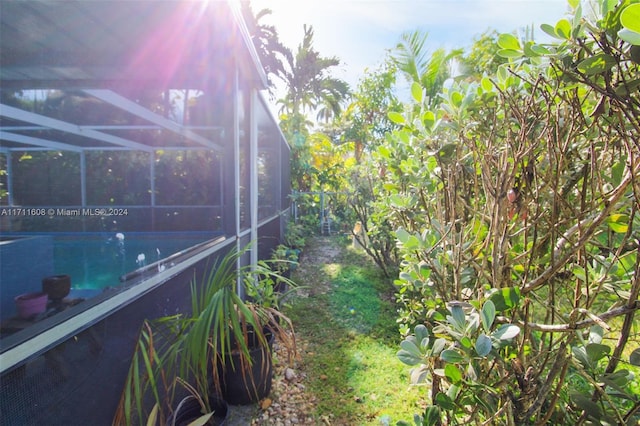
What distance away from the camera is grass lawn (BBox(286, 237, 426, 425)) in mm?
2211

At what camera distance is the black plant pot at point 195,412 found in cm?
174

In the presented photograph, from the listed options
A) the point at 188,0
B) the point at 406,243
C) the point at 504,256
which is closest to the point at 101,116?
the point at 188,0

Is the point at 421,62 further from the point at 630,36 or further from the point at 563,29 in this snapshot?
the point at 630,36

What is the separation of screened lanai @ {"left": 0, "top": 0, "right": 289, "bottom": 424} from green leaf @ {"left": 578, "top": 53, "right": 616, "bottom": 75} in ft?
6.47

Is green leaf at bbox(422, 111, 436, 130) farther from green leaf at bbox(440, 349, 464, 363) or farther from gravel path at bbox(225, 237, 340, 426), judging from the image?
gravel path at bbox(225, 237, 340, 426)

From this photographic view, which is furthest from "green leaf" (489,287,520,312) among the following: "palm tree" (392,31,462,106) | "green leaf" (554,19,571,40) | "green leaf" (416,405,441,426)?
"palm tree" (392,31,462,106)

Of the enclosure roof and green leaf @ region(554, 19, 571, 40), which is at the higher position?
the enclosure roof

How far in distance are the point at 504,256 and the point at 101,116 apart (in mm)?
7096

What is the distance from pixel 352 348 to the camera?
3.04 meters

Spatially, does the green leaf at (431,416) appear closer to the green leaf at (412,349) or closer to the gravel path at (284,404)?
the green leaf at (412,349)

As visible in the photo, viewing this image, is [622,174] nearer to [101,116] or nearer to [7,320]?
→ [7,320]

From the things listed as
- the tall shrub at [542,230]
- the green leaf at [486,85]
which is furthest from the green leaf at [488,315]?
the green leaf at [486,85]

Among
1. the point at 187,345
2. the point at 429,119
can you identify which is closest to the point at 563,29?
the point at 429,119

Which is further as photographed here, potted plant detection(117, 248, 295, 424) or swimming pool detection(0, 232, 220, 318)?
swimming pool detection(0, 232, 220, 318)
